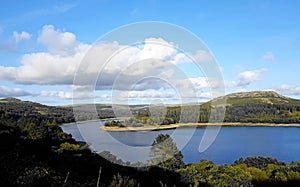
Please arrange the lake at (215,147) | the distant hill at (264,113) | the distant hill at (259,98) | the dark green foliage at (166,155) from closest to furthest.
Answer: the dark green foliage at (166,155) → the lake at (215,147) → the distant hill at (264,113) → the distant hill at (259,98)

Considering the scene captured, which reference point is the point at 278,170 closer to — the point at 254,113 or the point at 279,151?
the point at 279,151

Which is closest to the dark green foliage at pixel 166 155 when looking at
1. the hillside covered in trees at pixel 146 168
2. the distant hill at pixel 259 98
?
the hillside covered in trees at pixel 146 168

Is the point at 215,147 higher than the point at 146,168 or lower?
lower

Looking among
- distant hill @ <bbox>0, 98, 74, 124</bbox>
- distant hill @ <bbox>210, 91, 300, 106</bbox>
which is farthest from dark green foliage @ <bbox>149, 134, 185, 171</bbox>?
distant hill @ <bbox>210, 91, 300, 106</bbox>

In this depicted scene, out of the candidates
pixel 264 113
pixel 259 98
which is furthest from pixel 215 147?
pixel 259 98

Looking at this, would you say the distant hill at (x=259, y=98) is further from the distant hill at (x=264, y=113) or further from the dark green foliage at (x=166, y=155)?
the dark green foliage at (x=166, y=155)

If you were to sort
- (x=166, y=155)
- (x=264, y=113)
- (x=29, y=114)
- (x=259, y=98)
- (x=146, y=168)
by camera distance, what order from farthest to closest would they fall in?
(x=259, y=98)
(x=264, y=113)
(x=29, y=114)
(x=166, y=155)
(x=146, y=168)

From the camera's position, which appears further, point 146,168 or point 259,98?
point 259,98

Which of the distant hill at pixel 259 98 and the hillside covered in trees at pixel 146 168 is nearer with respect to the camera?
the hillside covered in trees at pixel 146 168

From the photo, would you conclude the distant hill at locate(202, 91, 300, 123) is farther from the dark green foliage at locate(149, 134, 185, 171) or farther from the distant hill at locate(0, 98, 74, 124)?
the dark green foliage at locate(149, 134, 185, 171)

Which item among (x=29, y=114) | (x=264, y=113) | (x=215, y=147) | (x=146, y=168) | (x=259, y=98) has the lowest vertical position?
(x=215, y=147)

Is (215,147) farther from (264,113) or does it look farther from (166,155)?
(264,113)
